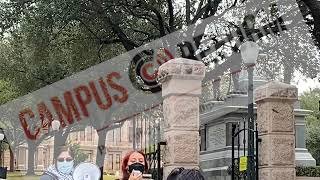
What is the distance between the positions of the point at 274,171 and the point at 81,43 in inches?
545

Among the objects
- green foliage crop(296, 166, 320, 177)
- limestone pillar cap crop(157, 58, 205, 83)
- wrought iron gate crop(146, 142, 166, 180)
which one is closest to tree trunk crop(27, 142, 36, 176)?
green foliage crop(296, 166, 320, 177)

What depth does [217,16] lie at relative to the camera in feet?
67.5

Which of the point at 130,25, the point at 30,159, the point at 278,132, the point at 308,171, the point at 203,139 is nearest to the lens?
the point at 278,132

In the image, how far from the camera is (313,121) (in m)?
55.7

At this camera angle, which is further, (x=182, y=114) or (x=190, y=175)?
(x=182, y=114)

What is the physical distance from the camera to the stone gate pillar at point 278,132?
11602mm

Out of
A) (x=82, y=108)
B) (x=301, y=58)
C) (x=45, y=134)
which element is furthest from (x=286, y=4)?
(x=45, y=134)

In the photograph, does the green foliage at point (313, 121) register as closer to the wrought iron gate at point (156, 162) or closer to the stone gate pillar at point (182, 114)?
the wrought iron gate at point (156, 162)

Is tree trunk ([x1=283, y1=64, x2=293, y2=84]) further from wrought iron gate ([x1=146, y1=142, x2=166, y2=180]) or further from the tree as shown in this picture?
wrought iron gate ([x1=146, y1=142, x2=166, y2=180])

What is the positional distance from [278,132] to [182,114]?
7.15 feet

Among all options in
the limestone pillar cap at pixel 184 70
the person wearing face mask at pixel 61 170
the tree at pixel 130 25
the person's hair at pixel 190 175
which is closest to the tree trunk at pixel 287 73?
the tree at pixel 130 25

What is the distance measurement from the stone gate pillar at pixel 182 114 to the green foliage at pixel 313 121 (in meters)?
33.5

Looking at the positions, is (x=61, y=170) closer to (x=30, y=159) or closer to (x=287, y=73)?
(x=287, y=73)

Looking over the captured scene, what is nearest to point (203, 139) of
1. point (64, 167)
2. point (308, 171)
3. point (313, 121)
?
point (308, 171)
